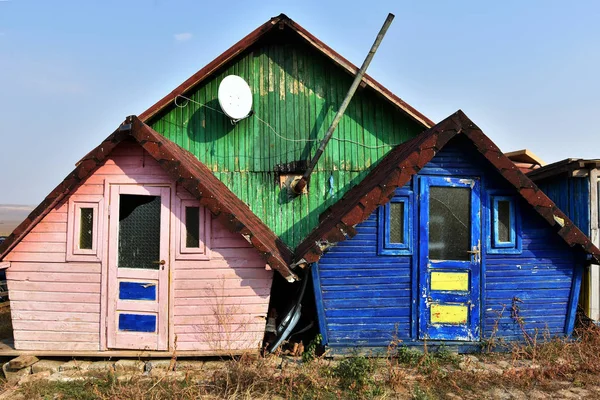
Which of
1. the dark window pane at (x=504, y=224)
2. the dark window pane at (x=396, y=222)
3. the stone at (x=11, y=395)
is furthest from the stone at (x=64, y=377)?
the dark window pane at (x=504, y=224)

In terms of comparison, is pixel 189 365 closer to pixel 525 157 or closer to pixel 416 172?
pixel 416 172

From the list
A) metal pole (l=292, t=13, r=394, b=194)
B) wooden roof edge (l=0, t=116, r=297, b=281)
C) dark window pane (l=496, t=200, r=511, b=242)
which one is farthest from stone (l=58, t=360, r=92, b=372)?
dark window pane (l=496, t=200, r=511, b=242)

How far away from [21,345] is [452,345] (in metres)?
6.89

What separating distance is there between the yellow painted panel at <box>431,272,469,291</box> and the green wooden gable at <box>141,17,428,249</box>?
327 centimetres

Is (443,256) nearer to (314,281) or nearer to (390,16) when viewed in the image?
(314,281)

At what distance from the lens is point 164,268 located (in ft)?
21.4

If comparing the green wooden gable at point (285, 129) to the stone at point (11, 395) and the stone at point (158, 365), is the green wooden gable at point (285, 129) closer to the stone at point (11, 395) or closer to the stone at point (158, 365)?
the stone at point (158, 365)

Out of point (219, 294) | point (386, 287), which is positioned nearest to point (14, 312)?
point (219, 294)

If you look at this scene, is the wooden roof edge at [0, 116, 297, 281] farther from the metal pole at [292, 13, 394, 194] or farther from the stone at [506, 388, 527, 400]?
the stone at [506, 388, 527, 400]

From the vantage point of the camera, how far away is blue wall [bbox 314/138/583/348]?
6.68 metres

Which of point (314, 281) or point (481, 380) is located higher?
point (314, 281)

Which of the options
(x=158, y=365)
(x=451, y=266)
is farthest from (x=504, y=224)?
(x=158, y=365)

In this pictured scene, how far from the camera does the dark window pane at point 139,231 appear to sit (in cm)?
661

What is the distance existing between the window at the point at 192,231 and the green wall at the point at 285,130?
279cm
